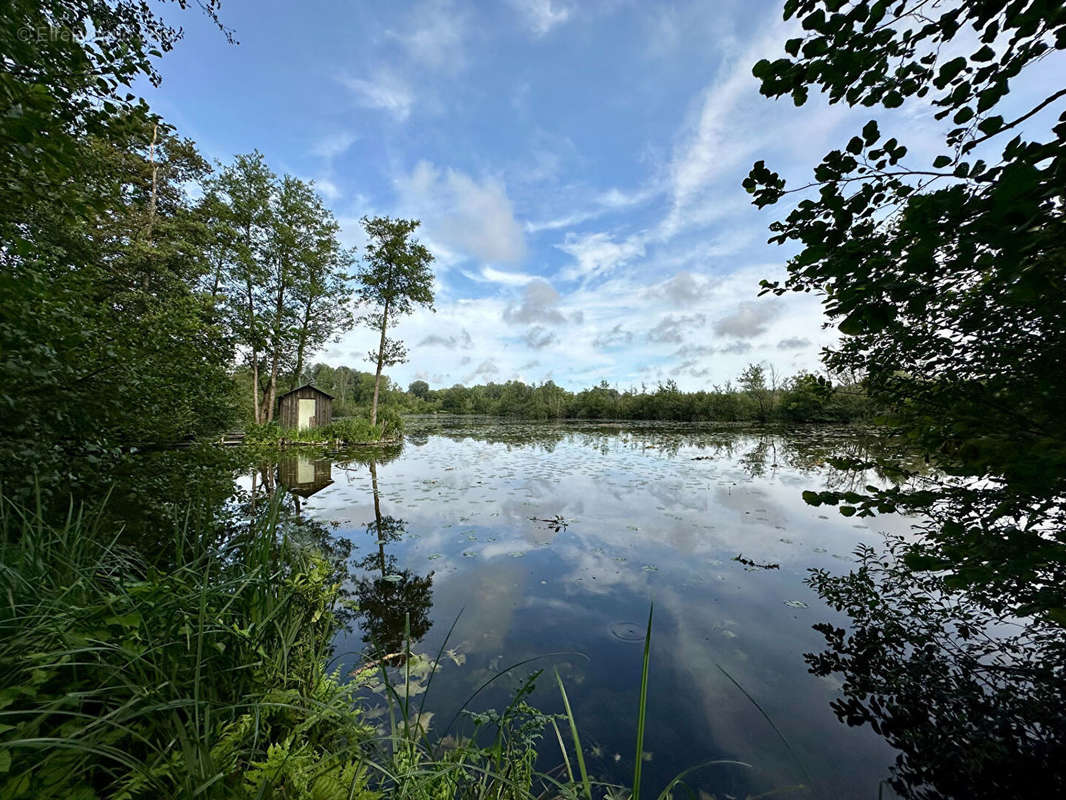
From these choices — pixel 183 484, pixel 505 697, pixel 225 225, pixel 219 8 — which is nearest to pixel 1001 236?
pixel 505 697

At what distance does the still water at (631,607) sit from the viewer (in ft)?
8.11

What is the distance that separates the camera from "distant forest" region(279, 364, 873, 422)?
119 ft

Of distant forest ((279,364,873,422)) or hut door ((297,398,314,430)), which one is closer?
hut door ((297,398,314,430))

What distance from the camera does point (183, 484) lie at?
386cm

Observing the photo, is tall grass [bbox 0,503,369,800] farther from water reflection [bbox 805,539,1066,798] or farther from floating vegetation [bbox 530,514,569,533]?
floating vegetation [bbox 530,514,569,533]

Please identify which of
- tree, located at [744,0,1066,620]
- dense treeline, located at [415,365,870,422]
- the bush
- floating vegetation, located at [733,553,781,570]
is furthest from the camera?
dense treeline, located at [415,365,870,422]

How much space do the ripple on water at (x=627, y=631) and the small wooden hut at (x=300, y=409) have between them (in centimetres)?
2120

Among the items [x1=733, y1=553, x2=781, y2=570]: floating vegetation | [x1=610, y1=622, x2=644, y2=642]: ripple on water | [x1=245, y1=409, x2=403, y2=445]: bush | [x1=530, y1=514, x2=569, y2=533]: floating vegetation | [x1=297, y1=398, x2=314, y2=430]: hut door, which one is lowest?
[x1=610, y1=622, x2=644, y2=642]: ripple on water

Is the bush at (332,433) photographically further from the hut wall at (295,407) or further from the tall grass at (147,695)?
the tall grass at (147,695)

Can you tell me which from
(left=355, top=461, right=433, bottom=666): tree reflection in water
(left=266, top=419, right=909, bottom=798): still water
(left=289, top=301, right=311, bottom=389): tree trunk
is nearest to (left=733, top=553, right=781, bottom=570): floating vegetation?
(left=266, top=419, right=909, bottom=798): still water

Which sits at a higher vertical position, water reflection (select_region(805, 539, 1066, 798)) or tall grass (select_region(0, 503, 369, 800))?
tall grass (select_region(0, 503, 369, 800))

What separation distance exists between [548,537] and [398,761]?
15.7 ft

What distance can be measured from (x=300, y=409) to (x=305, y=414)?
1.28 ft

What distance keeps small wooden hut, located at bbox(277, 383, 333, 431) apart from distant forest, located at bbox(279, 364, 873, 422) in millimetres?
4669
